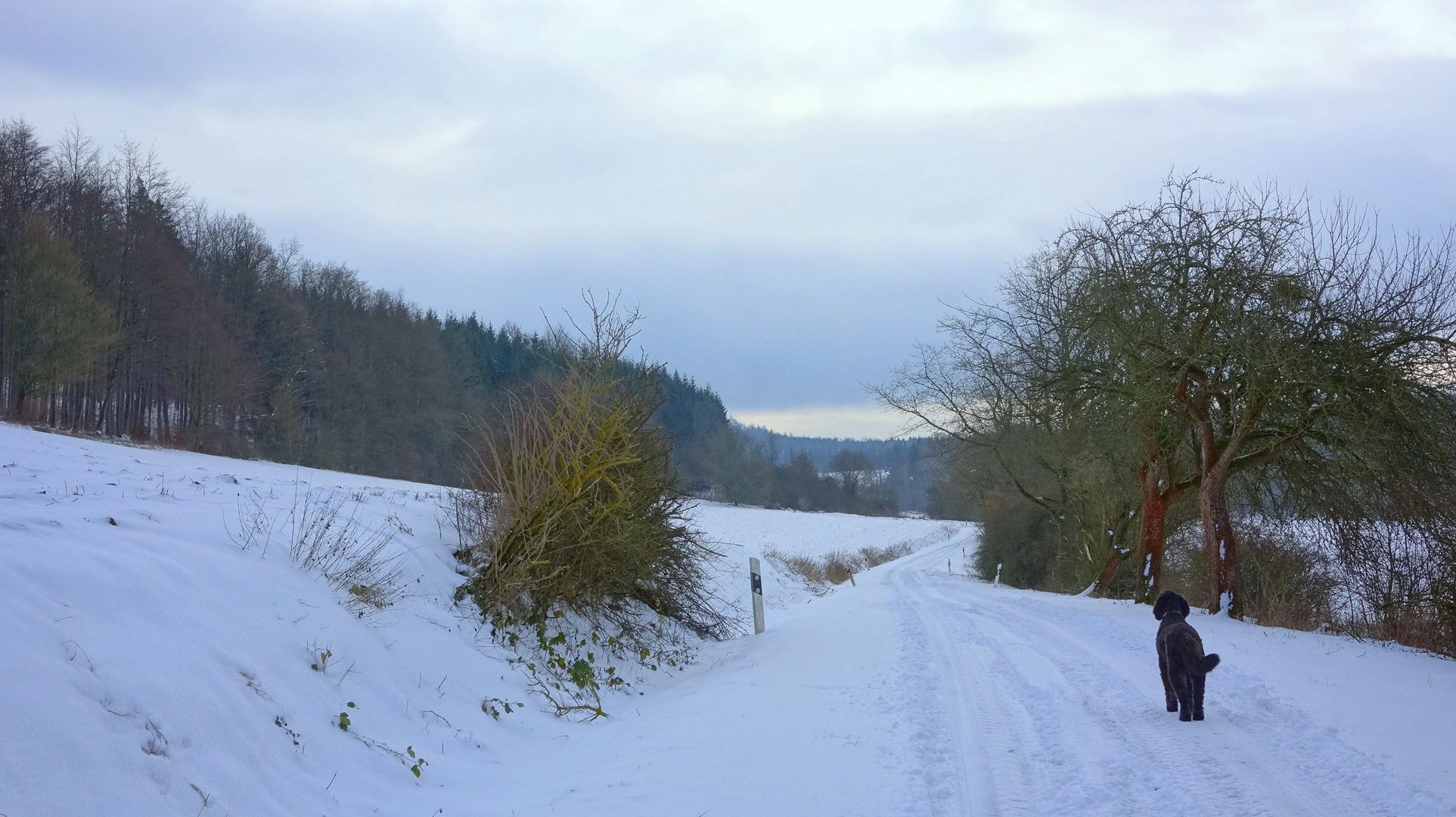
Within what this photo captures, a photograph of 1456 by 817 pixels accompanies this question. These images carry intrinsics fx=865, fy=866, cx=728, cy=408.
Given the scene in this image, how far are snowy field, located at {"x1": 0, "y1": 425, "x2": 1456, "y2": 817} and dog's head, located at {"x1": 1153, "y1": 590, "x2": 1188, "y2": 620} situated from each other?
→ 2.80 feet

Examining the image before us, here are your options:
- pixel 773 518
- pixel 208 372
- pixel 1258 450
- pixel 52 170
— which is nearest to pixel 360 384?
pixel 208 372

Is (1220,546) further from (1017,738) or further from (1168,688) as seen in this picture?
(1017,738)

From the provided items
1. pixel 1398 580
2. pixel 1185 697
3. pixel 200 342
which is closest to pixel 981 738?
pixel 1185 697

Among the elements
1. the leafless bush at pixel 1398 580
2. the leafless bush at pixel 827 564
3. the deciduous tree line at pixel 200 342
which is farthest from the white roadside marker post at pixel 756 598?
the leafless bush at pixel 827 564

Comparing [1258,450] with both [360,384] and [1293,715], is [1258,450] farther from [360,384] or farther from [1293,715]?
[360,384]

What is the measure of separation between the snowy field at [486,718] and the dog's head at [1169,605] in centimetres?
85

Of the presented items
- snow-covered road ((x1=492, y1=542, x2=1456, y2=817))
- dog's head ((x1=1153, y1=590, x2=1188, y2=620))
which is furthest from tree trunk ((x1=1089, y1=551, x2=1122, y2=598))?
dog's head ((x1=1153, y1=590, x2=1188, y2=620))

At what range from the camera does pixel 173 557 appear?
590 centimetres

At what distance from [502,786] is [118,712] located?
7.85 feet

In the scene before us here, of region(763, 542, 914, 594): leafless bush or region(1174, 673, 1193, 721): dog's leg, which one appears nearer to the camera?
region(1174, 673, 1193, 721): dog's leg

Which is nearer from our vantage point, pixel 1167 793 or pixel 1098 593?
pixel 1167 793

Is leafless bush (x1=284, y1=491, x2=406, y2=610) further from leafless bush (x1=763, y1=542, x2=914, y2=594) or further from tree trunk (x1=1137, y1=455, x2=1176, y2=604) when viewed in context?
leafless bush (x1=763, y1=542, x2=914, y2=594)

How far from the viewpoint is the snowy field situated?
4.27m

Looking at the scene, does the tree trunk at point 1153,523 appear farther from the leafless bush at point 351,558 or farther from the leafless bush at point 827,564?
the leafless bush at point 351,558
